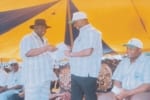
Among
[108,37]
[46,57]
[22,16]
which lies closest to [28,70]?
[46,57]

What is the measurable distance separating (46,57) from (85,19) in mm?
565

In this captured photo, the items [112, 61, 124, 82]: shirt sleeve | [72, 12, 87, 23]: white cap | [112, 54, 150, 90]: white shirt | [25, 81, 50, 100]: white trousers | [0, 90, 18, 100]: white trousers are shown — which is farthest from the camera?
[0, 90, 18, 100]: white trousers

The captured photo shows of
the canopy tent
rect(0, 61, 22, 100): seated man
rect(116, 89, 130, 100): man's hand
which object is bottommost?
rect(116, 89, 130, 100): man's hand

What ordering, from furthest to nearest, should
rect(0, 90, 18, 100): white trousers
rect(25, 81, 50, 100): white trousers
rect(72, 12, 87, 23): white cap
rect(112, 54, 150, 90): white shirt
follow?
rect(0, 90, 18, 100): white trousers, rect(25, 81, 50, 100): white trousers, rect(72, 12, 87, 23): white cap, rect(112, 54, 150, 90): white shirt

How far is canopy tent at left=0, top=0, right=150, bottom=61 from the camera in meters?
4.16

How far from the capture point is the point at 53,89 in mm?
4270

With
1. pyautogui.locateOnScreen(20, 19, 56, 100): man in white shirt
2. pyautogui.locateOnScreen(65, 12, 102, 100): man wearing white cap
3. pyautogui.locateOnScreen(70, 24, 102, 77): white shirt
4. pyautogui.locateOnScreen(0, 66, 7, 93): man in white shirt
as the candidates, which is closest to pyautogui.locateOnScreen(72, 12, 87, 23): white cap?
pyautogui.locateOnScreen(65, 12, 102, 100): man wearing white cap

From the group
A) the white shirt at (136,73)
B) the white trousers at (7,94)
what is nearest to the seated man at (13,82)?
the white trousers at (7,94)

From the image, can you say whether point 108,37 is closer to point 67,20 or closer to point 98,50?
point 98,50

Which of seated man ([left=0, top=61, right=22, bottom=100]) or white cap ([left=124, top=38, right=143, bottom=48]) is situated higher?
white cap ([left=124, top=38, right=143, bottom=48])

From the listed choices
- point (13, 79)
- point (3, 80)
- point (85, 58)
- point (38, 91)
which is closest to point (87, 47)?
point (85, 58)

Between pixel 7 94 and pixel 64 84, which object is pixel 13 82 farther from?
pixel 64 84

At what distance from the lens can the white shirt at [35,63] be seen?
13.9ft

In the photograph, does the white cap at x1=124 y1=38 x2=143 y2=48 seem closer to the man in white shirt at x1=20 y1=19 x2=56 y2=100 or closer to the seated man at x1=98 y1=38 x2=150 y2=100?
the seated man at x1=98 y1=38 x2=150 y2=100
